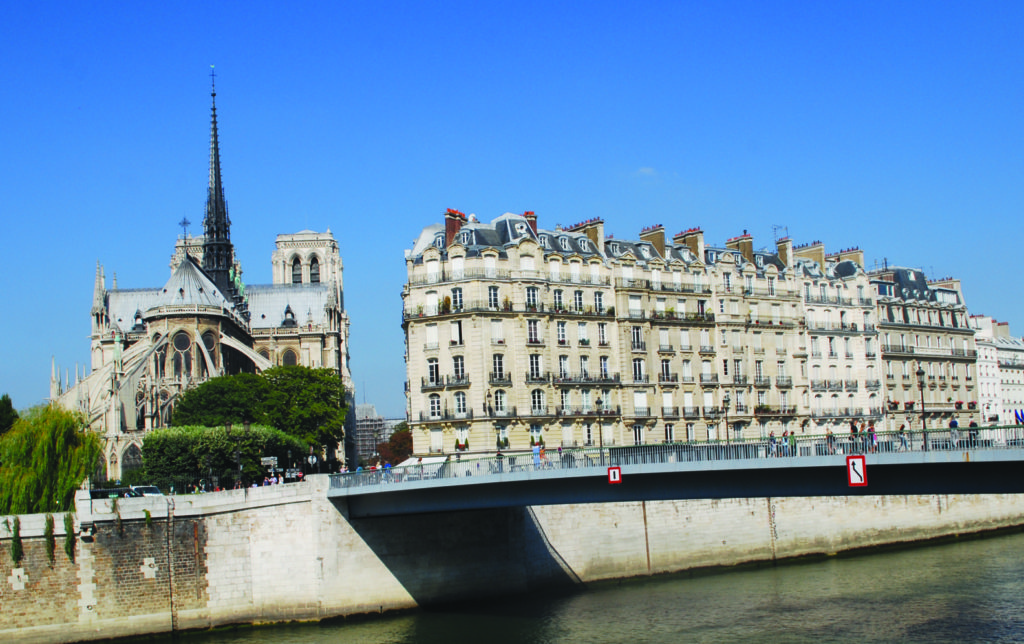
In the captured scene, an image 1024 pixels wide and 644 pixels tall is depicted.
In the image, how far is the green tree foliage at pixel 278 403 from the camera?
251 ft

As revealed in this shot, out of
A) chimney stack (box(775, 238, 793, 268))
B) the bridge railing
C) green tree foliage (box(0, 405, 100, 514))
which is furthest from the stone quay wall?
chimney stack (box(775, 238, 793, 268))

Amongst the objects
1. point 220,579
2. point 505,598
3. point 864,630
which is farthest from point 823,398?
point 220,579

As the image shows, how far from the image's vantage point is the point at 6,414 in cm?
6341

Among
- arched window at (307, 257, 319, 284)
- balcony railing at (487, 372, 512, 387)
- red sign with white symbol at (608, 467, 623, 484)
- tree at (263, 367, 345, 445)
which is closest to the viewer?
red sign with white symbol at (608, 467, 623, 484)

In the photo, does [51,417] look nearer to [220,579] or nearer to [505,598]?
[220,579]

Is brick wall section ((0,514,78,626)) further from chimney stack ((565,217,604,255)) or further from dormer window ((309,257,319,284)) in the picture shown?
dormer window ((309,257,319,284))

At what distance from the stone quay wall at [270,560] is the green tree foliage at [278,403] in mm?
30588

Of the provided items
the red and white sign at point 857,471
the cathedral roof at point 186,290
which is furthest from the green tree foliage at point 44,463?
the cathedral roof at point 186,290

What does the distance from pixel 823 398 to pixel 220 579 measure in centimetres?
4407

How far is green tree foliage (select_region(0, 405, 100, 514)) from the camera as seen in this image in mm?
42688

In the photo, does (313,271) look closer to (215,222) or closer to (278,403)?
(215,222)

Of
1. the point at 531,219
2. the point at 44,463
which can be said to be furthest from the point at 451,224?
the point at 44,463

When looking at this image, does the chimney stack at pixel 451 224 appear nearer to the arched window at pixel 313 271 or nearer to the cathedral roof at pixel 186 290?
the cathedral roof at pixel 186 290

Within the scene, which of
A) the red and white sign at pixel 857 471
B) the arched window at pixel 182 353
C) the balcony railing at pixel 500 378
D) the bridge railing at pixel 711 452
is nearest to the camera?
the red and white sign at pixel 857 471
